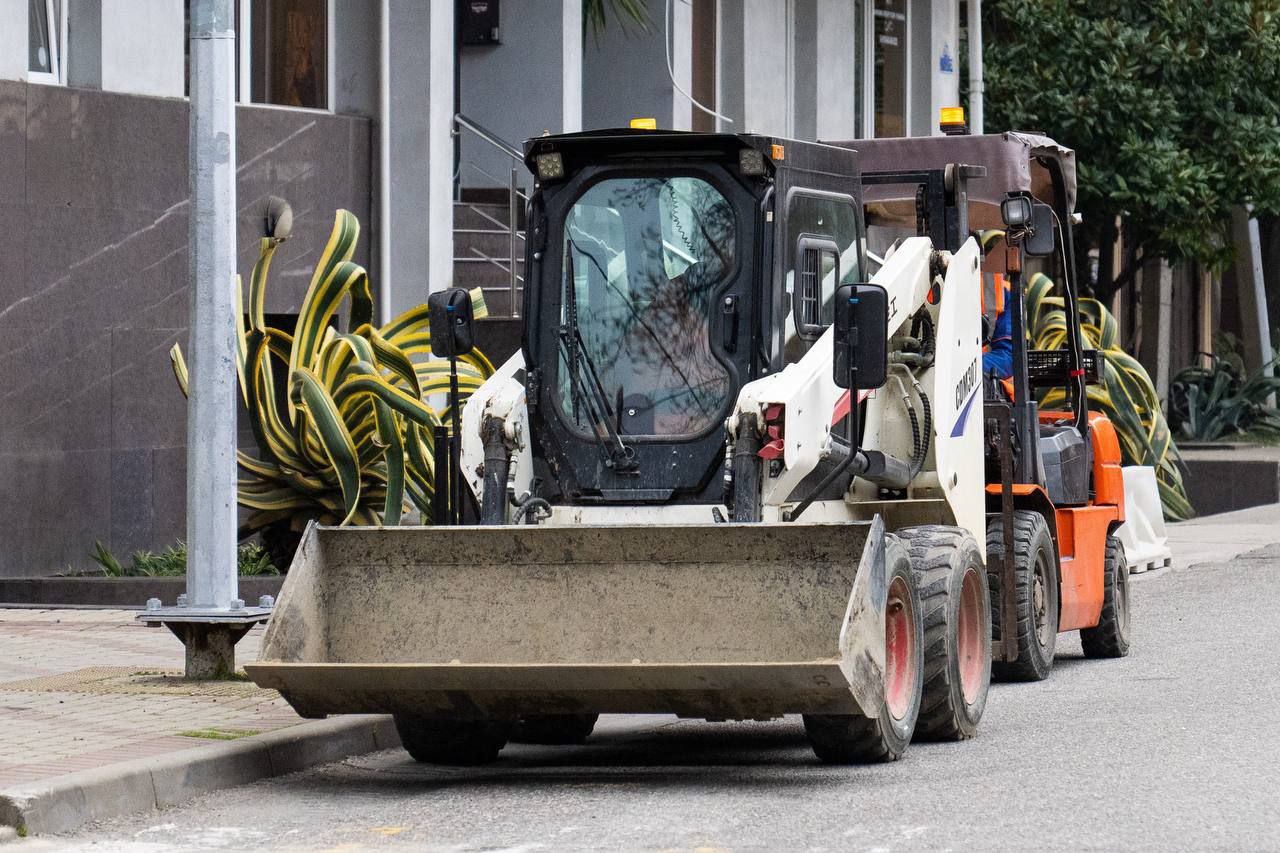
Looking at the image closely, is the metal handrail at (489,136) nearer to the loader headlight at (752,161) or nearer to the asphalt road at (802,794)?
the asphalt road at (802,794)

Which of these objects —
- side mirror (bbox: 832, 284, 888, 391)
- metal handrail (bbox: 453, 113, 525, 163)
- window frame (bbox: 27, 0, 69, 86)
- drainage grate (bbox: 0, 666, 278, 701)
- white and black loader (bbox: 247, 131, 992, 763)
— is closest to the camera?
white and black loader (bbox: 247, 131, 992, 763)

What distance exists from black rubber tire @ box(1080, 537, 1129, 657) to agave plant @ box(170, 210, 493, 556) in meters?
4.04

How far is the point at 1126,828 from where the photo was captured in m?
7.44

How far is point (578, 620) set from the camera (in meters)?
8.77

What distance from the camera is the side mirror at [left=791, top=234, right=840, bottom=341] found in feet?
31.5

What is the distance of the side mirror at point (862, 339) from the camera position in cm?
877

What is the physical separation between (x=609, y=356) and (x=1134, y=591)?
27.7 feet

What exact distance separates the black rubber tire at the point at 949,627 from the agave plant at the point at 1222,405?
20.8m

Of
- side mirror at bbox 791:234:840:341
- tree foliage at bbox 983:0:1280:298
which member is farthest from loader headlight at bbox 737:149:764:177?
tree foliage at bbox 983:0:1280:298

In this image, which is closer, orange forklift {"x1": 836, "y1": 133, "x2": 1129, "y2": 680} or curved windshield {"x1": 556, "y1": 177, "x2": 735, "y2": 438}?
curved windshield {"x1": 556, "y1": 177, "x2": 735, "y2": 438}

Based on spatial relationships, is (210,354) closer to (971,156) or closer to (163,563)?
(971,156)

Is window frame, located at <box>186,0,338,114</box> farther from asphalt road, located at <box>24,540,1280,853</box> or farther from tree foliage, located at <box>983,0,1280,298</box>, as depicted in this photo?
tree foliage, located at <box>983,0,1280,298</box>

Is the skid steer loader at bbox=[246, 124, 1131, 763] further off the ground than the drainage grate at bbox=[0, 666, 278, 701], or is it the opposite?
the skid steer loader at bbox=[246, 124, 1131, 763]

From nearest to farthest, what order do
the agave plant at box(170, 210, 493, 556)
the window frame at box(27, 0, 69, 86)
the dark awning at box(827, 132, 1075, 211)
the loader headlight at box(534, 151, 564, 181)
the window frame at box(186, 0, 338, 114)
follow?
the loader headlight at box(534, 151, 564, 181) < the dark awning at box(827, 132, 1075, 211) < the agave plant at box(170, 210, 493, 556) < the window frame at box(27, 0, 69, 86) < the window frame at box(186, 0, 338, 114)
